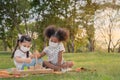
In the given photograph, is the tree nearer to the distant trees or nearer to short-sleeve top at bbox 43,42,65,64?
the distant trees

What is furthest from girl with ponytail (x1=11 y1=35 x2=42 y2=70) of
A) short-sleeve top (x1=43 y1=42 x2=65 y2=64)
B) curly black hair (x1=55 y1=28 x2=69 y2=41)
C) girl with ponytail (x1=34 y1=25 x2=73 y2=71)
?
curly black hair (x1=55 y1=28 x2=69 y2=41)

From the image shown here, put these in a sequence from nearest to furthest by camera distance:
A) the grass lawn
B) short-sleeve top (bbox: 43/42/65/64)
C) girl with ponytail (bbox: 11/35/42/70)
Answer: the grass lawn → girl with ponytail (bbox: 11/35/42/70) → short-sleeve top (bbox: 43/42/65/64)

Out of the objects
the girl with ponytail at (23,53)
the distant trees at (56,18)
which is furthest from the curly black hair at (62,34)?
the distant trees at (56,18)

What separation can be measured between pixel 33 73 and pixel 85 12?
35137mm

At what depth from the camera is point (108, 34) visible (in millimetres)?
49438

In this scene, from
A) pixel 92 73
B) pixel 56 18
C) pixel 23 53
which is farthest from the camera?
pixel 56 18

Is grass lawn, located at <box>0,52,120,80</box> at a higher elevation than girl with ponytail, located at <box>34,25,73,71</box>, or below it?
below

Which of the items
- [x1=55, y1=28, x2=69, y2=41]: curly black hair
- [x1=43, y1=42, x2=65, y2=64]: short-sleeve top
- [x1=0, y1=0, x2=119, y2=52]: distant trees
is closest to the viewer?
[x1=55, y1=28, x2=69, y2=41]: curly black hair

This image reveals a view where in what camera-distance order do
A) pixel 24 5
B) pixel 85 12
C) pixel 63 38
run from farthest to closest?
1. pixel 85 12
2. pixel 24 5
3. pixel 63 38

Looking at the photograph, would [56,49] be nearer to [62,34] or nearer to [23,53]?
[62,34]

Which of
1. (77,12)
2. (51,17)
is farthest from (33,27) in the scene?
(77,12)

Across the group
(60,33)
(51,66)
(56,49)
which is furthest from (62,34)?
(51,66)

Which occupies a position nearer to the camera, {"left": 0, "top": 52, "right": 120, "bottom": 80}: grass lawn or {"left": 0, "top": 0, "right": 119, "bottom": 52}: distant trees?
{"left": 0, "top": 52, "right": 120, "bottom": 80}: grass lawn

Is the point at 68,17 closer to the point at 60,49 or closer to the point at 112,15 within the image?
the point at 112,15
